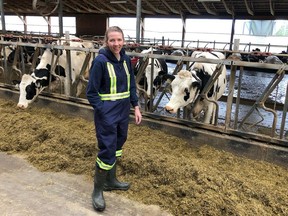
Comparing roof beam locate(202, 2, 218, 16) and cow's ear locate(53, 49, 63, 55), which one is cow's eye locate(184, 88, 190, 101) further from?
roof beam locate(202, 2, 218, 16)

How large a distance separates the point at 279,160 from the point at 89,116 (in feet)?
9.89

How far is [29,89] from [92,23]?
67.4 ft

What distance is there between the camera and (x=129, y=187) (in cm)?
321

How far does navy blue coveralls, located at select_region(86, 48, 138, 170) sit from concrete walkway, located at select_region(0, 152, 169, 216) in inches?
17.8

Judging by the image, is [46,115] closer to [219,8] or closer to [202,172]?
[202,172]

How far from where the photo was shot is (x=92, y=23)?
2466cm

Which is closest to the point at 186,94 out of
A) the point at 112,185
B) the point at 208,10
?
the point at 112,185

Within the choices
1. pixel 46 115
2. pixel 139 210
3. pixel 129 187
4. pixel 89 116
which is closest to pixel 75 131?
pixel 89 116

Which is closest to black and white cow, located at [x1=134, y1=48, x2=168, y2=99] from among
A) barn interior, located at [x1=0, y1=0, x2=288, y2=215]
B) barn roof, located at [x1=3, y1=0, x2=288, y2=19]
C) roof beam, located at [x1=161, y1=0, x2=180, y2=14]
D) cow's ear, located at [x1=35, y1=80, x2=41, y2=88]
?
barn interior, located at [x1=0, y1=0, x2=288, y2=215]

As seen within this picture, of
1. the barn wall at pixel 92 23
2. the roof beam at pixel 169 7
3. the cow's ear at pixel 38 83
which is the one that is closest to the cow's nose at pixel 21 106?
the cow's ear at pixel 38 83

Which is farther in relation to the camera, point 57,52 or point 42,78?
point 57,52

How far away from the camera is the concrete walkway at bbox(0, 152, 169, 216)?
111 inches

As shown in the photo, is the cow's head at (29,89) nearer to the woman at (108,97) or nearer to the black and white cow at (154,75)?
the black and white cow at (154,75)

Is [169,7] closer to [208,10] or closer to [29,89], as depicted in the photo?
[208,10]
